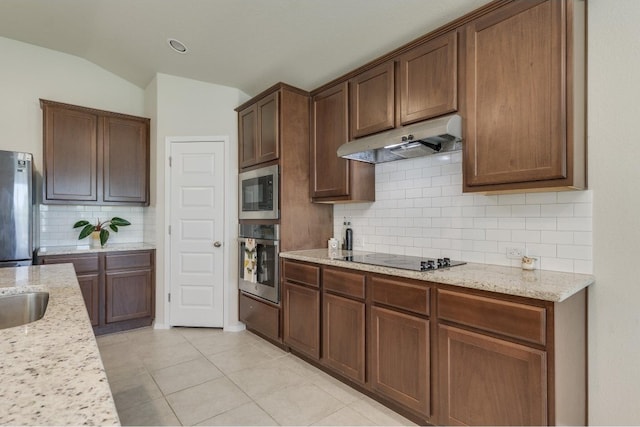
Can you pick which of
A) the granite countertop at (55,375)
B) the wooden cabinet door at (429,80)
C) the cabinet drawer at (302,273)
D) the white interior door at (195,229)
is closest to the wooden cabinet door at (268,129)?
the white interior door at (195,229)

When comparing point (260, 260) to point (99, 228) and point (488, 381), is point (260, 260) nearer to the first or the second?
point (99, 228)

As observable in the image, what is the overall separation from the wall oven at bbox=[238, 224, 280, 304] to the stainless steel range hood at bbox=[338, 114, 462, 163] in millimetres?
1083

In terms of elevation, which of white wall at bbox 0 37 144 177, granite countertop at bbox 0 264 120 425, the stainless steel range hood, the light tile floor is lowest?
the light tile floor

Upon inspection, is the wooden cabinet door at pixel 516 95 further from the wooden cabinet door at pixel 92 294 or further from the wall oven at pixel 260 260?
the wooden cabinet door at pixel 92 294

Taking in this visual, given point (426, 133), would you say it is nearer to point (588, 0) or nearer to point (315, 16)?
point (588, 0)

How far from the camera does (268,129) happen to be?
320 centimetres

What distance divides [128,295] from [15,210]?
4.26 feet

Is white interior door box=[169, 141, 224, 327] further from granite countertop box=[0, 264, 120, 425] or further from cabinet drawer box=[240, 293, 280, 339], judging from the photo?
A: granite countertop box=[0, 264, 120, 425]

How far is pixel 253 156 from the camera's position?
11.2ft

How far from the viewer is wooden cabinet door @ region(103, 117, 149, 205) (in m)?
3.71

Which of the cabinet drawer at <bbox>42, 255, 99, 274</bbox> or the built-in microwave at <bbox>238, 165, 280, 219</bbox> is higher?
the built-in microwave at <bbox>238, 165, 280, 219</bbox>

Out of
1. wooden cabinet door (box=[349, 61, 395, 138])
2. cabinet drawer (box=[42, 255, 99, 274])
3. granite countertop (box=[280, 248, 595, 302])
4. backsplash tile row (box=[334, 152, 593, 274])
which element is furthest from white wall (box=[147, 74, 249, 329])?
granite countertop (box=[280, 248, 595, 302])

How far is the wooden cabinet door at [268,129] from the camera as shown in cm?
310

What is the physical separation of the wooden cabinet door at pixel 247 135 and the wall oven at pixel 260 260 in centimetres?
71
